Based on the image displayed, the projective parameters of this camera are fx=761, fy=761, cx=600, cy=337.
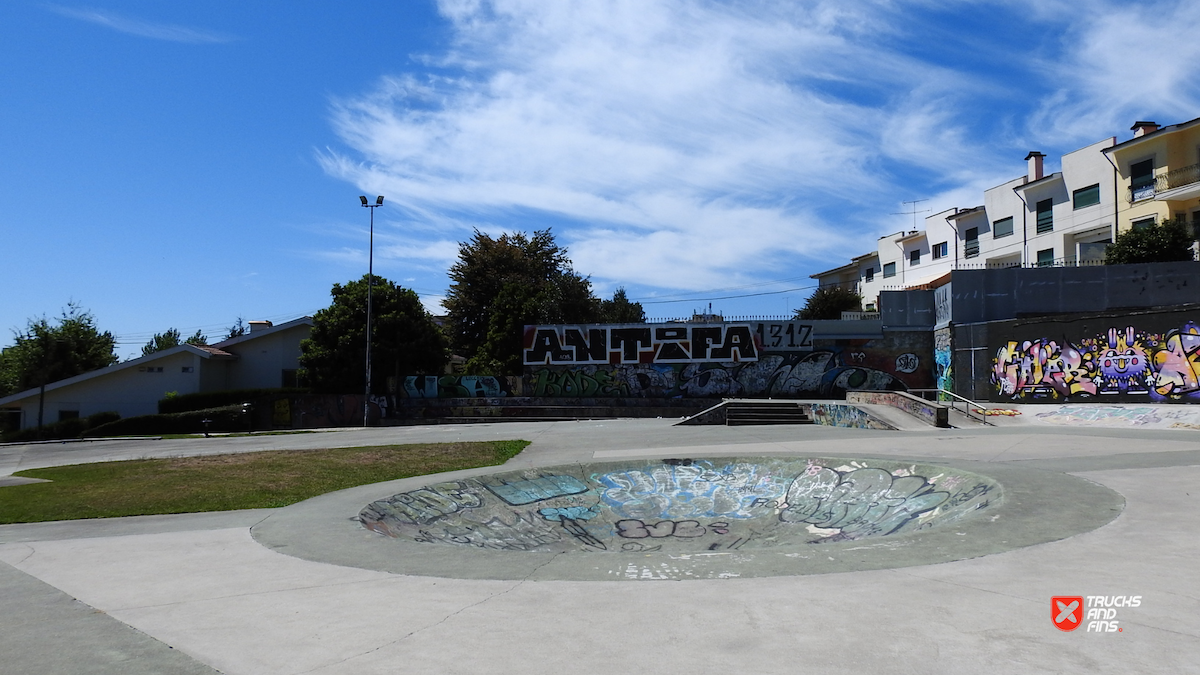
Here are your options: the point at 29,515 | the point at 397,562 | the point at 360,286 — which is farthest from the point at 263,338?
the point at 397,562

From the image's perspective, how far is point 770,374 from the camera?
121ft

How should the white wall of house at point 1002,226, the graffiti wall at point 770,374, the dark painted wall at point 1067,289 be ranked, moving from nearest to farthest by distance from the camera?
the dark painted wall at point 1067,289 → the graffiti wall at point 770,374 → the white wall of house at point 1002,226

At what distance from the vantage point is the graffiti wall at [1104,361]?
745 inches

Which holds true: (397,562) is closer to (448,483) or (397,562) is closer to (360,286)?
(448,483)

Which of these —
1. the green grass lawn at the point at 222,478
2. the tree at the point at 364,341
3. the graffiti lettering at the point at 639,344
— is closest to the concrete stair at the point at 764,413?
the green grass lawn at the point at 222,478

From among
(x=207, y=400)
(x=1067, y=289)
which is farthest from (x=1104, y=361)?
(x=207, y=400)

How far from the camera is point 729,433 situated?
21.3m

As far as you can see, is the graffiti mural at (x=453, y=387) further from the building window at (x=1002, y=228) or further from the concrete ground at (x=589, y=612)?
the concrete ground at (x=589, y=612)

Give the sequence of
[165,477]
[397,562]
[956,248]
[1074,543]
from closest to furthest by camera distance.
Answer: [1074,543]
[397,562]
[165,477]
[956,248]

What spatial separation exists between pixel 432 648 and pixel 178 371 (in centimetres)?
4324

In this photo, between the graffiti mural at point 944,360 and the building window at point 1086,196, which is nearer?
the graffiti mural at point 944,360
